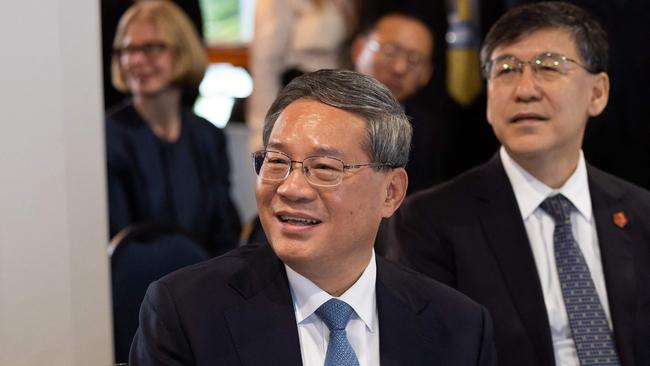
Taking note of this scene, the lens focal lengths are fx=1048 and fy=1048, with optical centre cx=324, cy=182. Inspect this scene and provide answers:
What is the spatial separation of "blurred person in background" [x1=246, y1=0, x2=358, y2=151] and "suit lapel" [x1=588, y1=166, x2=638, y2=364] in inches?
86.1

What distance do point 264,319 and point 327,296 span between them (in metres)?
0.12

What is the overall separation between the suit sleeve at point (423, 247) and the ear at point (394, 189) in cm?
51

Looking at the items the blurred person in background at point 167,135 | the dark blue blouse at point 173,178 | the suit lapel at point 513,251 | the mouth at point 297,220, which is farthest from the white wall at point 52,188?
the blurred person in background at point 167,135

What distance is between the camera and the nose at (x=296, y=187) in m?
1.82

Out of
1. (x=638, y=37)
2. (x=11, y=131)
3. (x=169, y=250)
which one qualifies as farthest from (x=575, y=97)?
(x=638, y=37)

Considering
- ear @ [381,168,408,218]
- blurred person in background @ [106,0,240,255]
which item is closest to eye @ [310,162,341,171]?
ear @ [381,168,408,218]

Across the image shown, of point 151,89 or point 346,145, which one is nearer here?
point 346,145

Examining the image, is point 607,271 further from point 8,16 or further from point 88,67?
point 8,16

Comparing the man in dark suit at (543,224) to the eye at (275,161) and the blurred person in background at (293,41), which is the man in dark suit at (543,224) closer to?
the eye at (275,161)

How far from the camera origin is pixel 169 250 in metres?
2.79

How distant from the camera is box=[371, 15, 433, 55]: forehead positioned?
13.5 feet

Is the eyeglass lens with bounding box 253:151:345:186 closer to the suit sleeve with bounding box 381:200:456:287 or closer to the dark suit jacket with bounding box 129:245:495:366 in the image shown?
the dark suit jacket with bounding box 129:245:495:366

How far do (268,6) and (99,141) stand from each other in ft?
9.10

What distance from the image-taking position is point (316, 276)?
192cm
